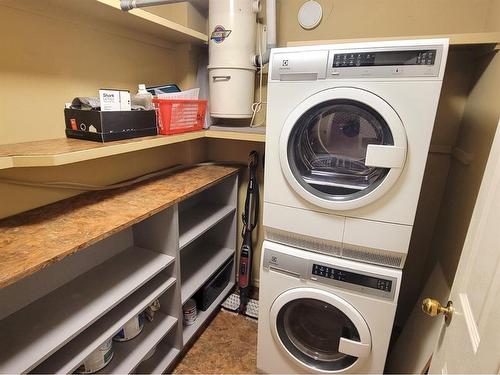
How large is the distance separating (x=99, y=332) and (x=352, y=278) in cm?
105

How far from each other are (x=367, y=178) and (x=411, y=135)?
0.76 ft

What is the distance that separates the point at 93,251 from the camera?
1.36 m

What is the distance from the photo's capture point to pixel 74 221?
42.6 inches

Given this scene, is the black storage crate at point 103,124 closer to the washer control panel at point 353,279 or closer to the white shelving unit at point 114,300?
the white shelving unit at point 114,300

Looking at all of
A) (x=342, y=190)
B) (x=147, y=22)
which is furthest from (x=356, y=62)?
(x=147, y=22)

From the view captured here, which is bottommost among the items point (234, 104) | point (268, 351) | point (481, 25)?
point (268, 351)

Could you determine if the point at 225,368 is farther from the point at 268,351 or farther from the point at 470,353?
the point at 470,353

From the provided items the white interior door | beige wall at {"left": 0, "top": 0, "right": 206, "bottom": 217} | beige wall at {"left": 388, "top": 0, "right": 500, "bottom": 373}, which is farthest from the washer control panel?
beige wall at {"left": 0, "top": 0, "right": 206, "bottom": 217}

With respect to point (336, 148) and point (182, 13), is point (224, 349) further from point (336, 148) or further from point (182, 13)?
point (182, 13)

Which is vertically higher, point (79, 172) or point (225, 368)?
point (79, 172)

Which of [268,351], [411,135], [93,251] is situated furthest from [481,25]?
[93,251]

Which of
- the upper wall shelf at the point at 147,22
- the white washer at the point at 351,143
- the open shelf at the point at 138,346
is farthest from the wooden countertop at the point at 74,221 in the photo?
the upper wall shelf at the point at 147,22

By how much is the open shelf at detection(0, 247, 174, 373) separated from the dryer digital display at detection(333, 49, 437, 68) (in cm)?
116

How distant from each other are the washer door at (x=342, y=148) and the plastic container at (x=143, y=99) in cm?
71
